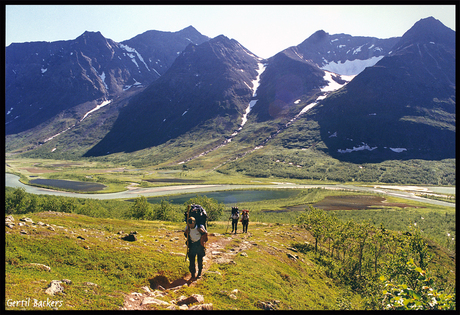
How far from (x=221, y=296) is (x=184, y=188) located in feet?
408

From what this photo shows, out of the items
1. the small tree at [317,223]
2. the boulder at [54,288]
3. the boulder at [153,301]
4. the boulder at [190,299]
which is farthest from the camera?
the small tree at [317,223]

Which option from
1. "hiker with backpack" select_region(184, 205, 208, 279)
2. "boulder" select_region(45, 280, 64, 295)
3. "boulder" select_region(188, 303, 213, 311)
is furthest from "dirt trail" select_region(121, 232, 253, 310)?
"boulder" select_region(45, 280, 64, 295)

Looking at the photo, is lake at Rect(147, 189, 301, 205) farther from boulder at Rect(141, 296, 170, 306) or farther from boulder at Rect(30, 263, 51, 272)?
boulder at Rect(141, 296, 170, 306)

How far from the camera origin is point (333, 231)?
30.2m

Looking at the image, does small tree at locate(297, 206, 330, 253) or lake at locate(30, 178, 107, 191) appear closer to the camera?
small tree at locate(297, 206, 330, 253)

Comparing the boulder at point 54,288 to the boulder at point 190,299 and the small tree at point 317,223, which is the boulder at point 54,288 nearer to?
the boulder at point 190,299

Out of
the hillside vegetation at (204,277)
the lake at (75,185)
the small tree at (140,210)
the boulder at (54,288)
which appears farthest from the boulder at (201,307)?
the lake at (75,185)

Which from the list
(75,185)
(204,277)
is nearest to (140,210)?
(204,277)

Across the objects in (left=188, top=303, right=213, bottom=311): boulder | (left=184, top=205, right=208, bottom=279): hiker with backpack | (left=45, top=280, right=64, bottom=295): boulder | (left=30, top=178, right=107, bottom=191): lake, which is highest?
(left=184, top=205, right=208, bottom=279): hiker with backpack

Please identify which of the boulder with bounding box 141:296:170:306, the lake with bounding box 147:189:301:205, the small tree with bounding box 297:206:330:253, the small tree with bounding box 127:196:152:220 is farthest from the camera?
the lake with bounding box 147:189:301:205

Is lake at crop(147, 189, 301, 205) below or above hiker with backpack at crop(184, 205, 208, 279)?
below

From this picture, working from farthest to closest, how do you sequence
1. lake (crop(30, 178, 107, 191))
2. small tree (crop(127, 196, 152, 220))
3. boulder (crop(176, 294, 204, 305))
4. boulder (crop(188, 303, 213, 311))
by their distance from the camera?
lake (crop(30, 178, 107, 191)), small tree (crop(127, 196, 152, 220)), boulder (crop(176, 294, 204, 305)), boulder (crop(188, 303, 213, 311))

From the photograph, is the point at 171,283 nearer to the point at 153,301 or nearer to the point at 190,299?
the point at 190,299

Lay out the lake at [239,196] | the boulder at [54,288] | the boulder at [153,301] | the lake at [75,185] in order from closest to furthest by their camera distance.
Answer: the boulder at [54,288] < the boulder at [153,301] < the lake at [239,196] < the lake at [75,185]
